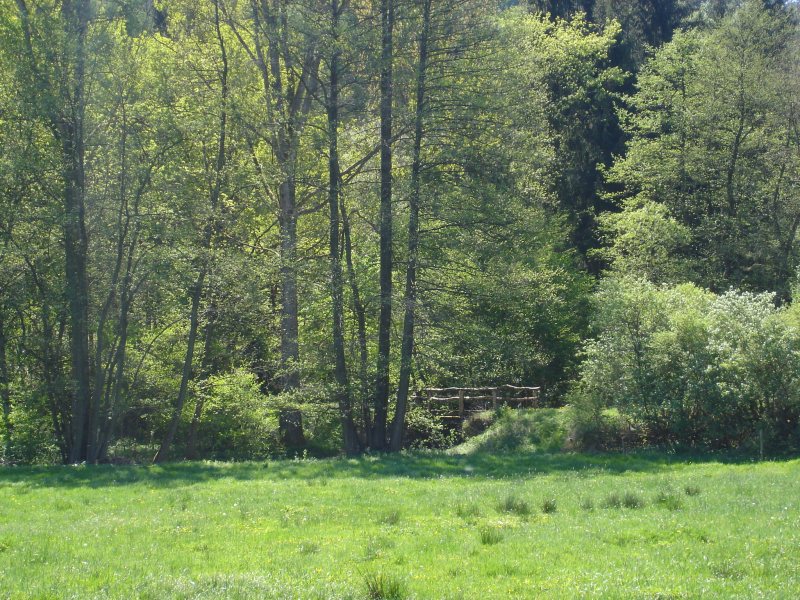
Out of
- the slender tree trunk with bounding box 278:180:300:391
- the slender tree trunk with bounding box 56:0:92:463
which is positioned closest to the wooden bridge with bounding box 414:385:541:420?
the slender tree trunk with bounding box 278:180:300:391

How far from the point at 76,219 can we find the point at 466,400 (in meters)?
13.5

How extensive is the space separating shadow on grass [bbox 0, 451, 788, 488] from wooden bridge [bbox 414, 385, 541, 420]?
23.9 feet

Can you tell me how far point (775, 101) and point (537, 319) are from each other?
13.0 m

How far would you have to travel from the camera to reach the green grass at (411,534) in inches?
281

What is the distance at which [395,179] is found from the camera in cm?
2052

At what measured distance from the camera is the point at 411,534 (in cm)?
941

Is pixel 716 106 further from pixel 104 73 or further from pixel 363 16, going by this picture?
pixel 104 73

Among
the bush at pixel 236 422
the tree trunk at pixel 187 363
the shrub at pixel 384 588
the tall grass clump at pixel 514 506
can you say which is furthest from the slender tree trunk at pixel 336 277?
the shrub at pixel 384 588

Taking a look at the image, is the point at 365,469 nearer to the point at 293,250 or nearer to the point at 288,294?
the point at 293,250

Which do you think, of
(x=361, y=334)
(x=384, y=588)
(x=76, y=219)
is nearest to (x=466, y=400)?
(x=361, y=334)

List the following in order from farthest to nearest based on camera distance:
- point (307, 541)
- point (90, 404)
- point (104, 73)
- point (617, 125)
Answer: point (617, 125) → point (90, 404) → point (104, 73) → point (307, 541)

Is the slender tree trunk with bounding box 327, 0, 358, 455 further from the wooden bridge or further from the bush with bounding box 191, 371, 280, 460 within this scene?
the wooden bridge

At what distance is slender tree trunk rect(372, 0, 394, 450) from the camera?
19.5m

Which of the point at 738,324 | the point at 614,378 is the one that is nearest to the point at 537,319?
the point at 614,378
